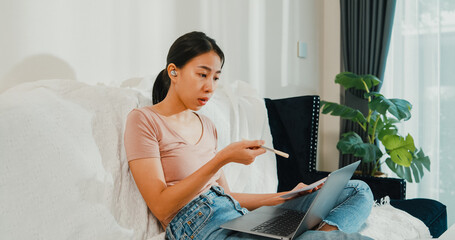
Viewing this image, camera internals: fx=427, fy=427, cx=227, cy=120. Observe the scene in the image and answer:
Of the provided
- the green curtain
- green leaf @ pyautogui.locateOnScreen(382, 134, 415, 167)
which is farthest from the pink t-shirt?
the green curtain

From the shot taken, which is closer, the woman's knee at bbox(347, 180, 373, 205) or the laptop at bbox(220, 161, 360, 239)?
the laptop at bbox(220, 161, 360, 239)

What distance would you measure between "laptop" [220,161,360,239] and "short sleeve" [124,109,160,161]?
0.91 feet

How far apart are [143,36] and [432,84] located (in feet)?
6.40

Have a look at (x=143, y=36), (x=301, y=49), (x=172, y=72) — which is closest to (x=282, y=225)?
(x=172, y=72)

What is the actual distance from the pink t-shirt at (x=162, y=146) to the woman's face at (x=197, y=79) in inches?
4.0

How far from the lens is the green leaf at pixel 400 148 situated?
2496 mm

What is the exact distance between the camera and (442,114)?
2699mm

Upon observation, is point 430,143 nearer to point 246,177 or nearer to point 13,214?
point 246,177

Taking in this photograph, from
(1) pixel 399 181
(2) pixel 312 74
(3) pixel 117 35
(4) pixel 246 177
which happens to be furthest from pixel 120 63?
(2) pixel 312 74

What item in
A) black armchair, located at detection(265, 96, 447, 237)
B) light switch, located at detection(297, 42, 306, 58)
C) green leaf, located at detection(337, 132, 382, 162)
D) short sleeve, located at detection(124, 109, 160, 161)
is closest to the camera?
short sleeve, located at detection(124, 109, 160, 161)

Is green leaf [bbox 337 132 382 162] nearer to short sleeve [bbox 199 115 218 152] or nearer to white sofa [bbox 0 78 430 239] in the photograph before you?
white sofa [bbox 0 78 430 239]

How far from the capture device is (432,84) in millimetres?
2721

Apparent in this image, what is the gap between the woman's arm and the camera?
1.05 meters

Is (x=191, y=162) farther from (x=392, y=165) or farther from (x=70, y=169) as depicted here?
(x=392, y=165)
